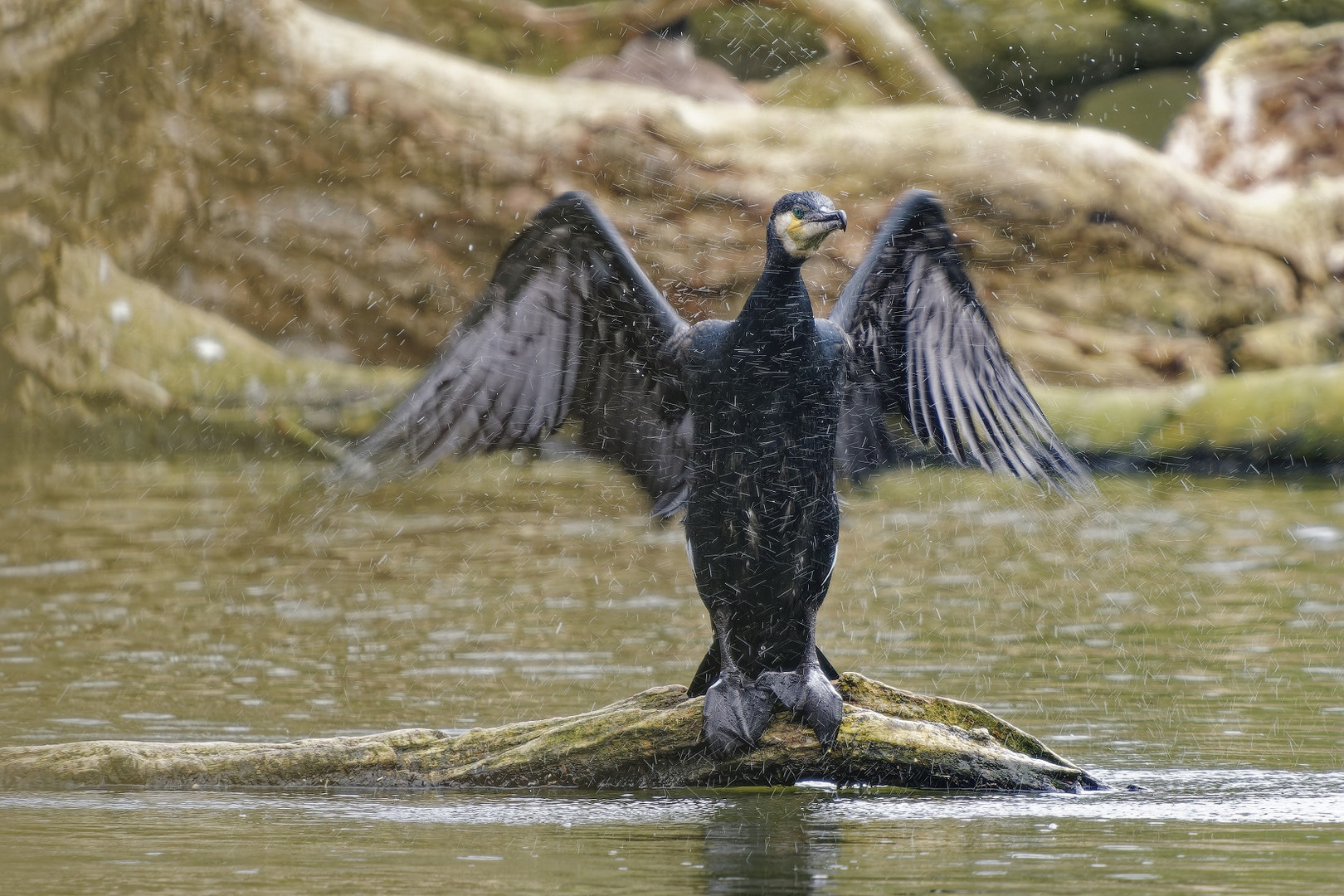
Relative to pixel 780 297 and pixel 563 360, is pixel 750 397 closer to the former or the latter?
pixel 780 297

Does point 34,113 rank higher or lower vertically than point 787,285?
higher

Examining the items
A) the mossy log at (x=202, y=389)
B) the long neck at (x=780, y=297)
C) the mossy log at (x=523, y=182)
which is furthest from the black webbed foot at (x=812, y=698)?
the mossy log at (x=523, y=182)

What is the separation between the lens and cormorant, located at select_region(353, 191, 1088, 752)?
452cm

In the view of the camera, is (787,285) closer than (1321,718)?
Yes

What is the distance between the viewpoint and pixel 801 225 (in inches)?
175

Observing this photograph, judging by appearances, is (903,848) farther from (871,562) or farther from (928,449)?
(871,562)

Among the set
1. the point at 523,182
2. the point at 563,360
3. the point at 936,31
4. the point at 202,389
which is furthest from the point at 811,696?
the point at 936,31

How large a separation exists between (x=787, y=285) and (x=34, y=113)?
9840mm

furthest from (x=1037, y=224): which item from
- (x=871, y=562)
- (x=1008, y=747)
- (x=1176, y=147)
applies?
(x=1008, y=747)

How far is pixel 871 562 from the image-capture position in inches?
331

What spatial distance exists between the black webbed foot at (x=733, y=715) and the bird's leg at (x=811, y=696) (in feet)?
0.15

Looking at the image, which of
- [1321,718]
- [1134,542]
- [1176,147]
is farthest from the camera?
[1176,147]

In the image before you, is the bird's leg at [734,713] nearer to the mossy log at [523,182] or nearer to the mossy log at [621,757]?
the mossy log at [621,757]

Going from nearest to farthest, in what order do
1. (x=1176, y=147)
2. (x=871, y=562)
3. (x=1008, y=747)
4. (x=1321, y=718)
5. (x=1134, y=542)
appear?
(x=1008, y=747) → (x=1321, y=718) → (x=871, y=562) → (x=1134, y=542) → (x=1176, y=147)
